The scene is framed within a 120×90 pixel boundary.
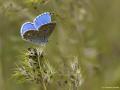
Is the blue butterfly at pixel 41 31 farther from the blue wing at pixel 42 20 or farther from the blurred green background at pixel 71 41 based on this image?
the blurred green background at pixel 71 41

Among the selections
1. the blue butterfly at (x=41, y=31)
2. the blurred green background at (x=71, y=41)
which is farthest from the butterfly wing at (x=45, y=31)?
the blurred green background at (x=71, y=41)

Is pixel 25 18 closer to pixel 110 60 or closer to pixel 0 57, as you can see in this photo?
pixel 0 57

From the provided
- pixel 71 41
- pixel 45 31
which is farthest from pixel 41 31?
pixel 71 41

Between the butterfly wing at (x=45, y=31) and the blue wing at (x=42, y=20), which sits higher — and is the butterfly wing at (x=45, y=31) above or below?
below

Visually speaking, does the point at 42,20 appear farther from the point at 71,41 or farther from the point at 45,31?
the point at 71,41

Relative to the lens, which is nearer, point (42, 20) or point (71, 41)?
point (42, 20)

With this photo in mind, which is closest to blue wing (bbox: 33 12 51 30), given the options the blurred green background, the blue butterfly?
the blue butterfly

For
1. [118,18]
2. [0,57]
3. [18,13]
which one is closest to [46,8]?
[18,13]

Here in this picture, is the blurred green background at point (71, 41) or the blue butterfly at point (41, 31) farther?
the blurred green background at point (71, 41)

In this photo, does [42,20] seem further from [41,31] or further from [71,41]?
[71,41]
